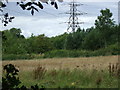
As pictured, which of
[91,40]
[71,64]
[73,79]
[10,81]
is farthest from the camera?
[91,40]

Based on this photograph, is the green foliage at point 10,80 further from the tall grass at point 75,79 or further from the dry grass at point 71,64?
the dry grass at point 71,64

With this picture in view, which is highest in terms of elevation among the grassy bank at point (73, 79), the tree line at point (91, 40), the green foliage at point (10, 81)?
the tree line at point (91, 40)

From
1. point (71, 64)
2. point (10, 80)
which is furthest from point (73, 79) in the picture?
point (10, 80)

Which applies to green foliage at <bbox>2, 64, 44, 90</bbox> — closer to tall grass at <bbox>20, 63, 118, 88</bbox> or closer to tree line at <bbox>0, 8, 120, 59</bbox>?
tall grass at <bbox>20, 63, 118, 88</bbox>

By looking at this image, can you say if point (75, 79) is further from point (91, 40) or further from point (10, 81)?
point (91, 40)

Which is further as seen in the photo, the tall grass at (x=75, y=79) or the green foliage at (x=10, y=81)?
the tall grass at (x=75, y=79)

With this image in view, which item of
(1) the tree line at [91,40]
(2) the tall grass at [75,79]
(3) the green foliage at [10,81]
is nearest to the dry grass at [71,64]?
(2) the tall grass at [75,79]

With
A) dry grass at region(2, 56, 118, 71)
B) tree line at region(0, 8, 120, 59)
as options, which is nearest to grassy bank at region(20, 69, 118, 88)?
dry grass at region(2, 56, 118, 71)

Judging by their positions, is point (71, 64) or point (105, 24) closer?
point (71, 64)

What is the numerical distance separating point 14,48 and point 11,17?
32936 millimetres

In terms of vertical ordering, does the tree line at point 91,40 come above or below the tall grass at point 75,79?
above

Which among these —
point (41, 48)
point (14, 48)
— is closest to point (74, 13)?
point (41, 48)

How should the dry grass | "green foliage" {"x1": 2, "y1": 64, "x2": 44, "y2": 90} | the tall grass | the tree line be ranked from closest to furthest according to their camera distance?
"green foliage" {"x1": 2, "y1": 64, "x2": 44, "y2": 90} < the tall grass < the dry grass < the tree line

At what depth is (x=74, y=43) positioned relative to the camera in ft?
136
